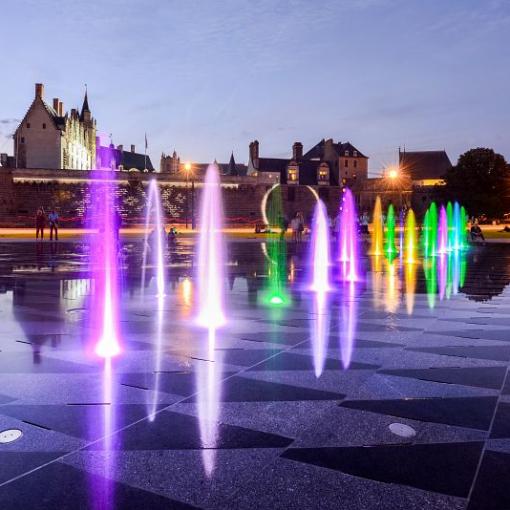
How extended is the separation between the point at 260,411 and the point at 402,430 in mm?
997

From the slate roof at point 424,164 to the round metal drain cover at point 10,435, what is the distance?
95.4 m

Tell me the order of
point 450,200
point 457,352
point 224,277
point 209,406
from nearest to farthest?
point 209,406 < point 457,352 < point 224,277 < point 450,200

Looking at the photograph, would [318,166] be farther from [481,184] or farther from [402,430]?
[402,430]

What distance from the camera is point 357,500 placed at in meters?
2.78

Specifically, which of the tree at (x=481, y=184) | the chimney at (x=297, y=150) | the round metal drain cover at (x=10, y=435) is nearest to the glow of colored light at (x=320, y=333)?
the round metal drain cover at (x=10, y=435)

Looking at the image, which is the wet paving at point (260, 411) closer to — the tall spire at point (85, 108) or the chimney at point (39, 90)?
the chimney at point (39, 90)

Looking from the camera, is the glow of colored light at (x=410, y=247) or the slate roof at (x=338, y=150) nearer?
the glow of colored light at (x=410, y=247)

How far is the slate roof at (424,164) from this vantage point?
309 feet

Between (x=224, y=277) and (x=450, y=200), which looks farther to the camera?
(x=450, y=200)

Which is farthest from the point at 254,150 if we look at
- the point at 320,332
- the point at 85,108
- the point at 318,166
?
the point at 320,332

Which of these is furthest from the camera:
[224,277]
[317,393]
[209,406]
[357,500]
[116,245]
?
[116,245]

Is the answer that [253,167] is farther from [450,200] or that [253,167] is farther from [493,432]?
[493,432]

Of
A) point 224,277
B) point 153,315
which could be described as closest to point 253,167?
point 224,277

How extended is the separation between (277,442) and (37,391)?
6.97ft
